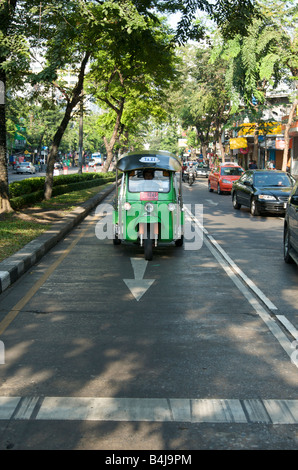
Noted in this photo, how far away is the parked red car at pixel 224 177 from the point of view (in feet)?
108

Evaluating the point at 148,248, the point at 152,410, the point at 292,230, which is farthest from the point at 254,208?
the point at 152,410

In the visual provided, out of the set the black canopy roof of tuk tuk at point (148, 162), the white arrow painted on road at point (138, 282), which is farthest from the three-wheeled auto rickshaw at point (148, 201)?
the white arrow painted on road at point (138, 282)

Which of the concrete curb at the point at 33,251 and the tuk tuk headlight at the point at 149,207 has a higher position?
the tuk tuk headlight at the point at 149,207

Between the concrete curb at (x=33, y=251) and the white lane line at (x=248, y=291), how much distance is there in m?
3.40

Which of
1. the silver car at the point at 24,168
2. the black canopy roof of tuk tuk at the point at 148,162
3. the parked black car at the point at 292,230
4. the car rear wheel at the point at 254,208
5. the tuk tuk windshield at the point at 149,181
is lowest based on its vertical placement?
the silver car at the point at 24,168

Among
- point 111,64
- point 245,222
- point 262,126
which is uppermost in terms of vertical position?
point 111,64

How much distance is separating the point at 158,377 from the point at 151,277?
185 inches

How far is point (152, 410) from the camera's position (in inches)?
176

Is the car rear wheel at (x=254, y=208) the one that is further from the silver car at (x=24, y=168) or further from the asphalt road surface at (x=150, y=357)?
the silver car at (x=24, y=168)

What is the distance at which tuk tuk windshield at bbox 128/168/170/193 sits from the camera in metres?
12.2

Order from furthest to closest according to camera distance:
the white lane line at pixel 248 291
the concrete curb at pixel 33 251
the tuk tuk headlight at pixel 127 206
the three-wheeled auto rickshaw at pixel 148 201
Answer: the tuk tuk headlight at pixel 127 206 → the three-wheeled auto rickshaw at pixel 148 201 → the concrete curb at pixel 33 251 → the white lane line at pixel 248 291

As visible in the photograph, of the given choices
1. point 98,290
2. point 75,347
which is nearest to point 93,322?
point 75,347

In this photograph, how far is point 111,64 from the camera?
33.7 m

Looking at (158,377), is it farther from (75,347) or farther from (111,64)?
(111,64)
